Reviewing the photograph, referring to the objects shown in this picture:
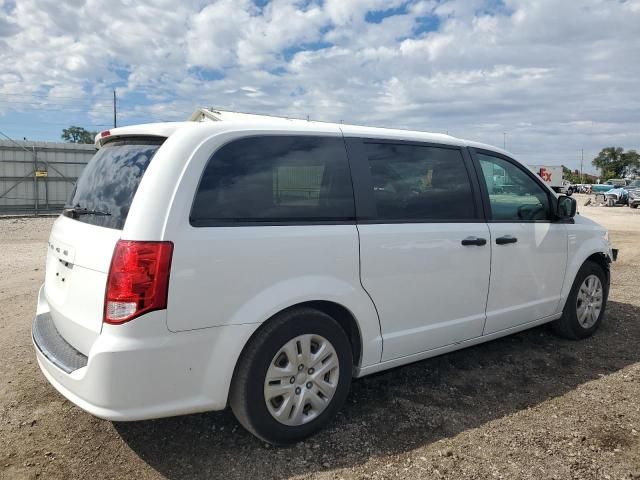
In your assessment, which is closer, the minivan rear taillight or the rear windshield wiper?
the minivan rear taillight

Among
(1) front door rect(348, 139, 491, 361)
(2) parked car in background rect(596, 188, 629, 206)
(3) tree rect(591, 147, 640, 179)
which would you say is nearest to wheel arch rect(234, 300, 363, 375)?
(1) front door rect(348, 139, 491, 361)

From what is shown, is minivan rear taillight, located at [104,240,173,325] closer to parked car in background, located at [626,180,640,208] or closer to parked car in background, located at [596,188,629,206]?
parked car in background, located at [626,180,640,208]

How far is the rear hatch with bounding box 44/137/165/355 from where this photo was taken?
266cm

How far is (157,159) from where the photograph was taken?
2.73 meters

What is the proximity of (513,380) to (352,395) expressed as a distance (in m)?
1.31

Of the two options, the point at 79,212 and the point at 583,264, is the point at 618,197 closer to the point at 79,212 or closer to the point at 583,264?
the point at 583,264

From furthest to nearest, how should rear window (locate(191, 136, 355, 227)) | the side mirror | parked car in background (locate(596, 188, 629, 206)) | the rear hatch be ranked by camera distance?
parked car in background (locate(596, 188, 629, 206)) → the side mirror → rear window (locate(191, 136, 355, 227)) → the rear hatch

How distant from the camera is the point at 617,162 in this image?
99.6 meters

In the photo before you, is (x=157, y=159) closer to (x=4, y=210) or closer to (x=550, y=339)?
(x=550, y=339)

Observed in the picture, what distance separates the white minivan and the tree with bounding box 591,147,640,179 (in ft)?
351

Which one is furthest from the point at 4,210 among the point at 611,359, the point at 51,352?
the point at 611,359

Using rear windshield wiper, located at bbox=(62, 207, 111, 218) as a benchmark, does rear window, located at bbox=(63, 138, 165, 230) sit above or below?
above

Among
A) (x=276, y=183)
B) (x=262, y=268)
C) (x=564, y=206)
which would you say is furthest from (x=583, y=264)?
(x=262, y=268)

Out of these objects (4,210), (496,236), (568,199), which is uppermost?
(568,199)
